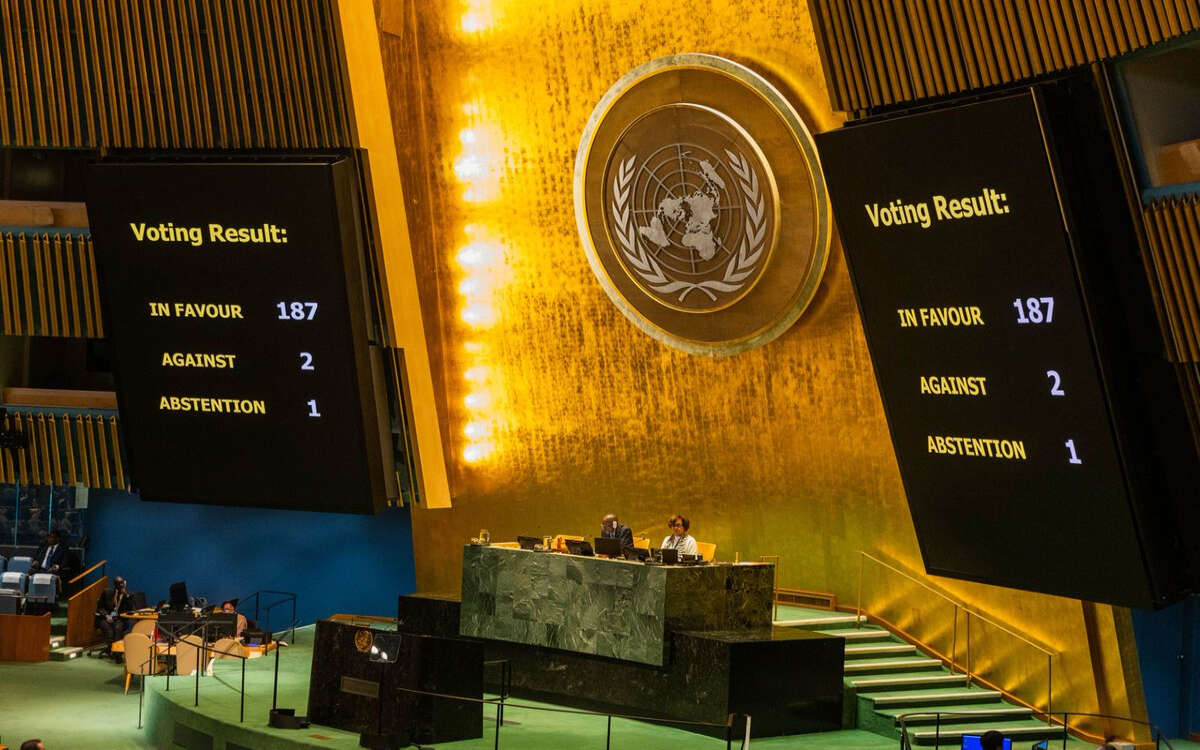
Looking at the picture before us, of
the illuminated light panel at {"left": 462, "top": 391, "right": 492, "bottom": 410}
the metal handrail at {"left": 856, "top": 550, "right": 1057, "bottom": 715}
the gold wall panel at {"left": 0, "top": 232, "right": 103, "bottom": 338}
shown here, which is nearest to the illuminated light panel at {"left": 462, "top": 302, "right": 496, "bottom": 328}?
the illuminated light panel at {"left": 462, "top": 391, "right": 492, "bottom": 410}

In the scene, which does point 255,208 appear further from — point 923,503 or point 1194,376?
point 1194,376

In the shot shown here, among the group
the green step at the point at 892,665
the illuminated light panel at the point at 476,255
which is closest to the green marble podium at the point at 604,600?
the green step at the point at 892,665

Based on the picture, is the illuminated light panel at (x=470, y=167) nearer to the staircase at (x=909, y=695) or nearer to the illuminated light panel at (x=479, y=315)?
the illuminated light panel at (x=479, y=315)

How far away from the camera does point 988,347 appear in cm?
1071

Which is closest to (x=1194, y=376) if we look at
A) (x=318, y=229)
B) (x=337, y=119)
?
(x=318, y=229)

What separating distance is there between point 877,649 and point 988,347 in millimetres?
4878

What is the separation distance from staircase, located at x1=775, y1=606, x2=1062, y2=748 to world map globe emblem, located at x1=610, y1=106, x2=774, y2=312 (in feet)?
11.3

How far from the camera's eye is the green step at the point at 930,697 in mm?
13523

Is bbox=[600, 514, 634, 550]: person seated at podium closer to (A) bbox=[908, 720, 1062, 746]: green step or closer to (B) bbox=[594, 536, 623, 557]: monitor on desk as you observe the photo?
(B) bbox=[594, 536, 623, 557]: monitor on desk

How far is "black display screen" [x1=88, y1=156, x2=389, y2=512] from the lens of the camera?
46.1 ft

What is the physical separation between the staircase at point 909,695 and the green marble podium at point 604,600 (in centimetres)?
99

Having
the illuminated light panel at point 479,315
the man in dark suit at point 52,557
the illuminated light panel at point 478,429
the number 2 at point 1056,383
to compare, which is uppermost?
the illuminated light panel at point 479,315

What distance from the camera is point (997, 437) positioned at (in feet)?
35.9

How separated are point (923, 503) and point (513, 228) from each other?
23.2 feet
